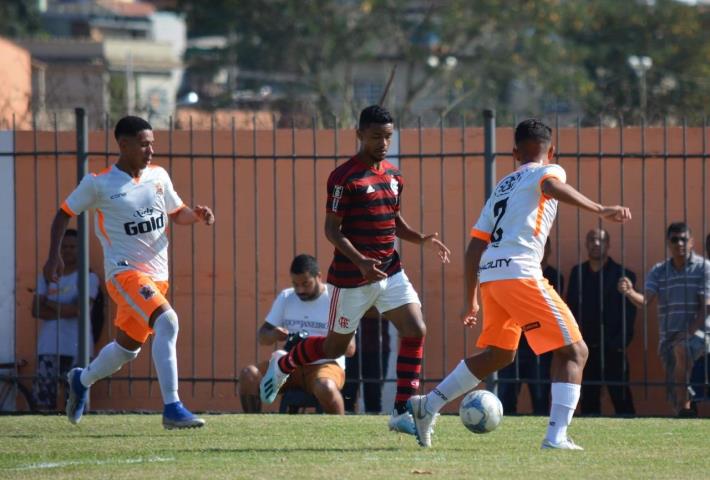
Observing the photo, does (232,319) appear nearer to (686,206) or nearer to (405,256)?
(405,256)

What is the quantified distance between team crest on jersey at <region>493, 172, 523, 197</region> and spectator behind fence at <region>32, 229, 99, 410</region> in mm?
5691

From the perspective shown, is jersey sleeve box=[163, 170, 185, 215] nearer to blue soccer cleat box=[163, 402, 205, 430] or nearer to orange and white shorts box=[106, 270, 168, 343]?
orange and white shorts box=[106, 270, 168, 343]

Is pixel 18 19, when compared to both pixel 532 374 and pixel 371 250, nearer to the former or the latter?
pixel 532 374

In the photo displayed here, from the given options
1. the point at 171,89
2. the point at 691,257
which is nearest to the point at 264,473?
the point at 691,257

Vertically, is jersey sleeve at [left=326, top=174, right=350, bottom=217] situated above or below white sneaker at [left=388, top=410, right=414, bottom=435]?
above

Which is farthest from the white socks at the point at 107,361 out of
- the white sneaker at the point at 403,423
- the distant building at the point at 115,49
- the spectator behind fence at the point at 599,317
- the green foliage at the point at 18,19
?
the green foliage at the point at 18,19

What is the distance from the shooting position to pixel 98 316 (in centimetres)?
1270

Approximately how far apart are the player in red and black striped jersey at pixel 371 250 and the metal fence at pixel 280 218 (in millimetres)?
3889

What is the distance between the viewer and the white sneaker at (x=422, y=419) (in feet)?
25.7

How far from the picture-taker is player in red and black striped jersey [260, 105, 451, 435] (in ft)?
27.0

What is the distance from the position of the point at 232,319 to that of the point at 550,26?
31070 millimetres

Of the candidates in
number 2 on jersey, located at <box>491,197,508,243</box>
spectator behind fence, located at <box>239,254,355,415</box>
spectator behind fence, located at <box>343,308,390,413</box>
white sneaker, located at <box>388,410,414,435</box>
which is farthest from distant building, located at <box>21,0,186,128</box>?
number 2 on jersey, located at <box>491,197,508,243</box>

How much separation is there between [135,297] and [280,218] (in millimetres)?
4290

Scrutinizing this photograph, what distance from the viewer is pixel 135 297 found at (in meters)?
8.73
